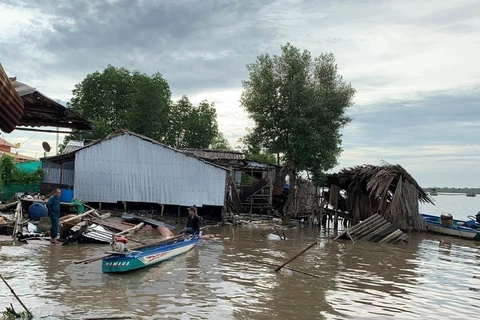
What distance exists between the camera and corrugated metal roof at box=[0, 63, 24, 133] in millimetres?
3764

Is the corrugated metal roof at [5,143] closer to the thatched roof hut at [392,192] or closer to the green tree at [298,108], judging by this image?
the green tree at [298,108]

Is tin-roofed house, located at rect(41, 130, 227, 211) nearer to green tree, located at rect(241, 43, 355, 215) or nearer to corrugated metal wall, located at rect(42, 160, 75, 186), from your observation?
corrugated metal wall, located at rect(42, 160, 75, 186)

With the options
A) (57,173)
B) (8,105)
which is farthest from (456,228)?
(8,105)

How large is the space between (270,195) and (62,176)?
44.6ft

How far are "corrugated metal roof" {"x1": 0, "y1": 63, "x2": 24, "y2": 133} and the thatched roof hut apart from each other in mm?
21817

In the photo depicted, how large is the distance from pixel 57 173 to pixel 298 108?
1599 centimetres

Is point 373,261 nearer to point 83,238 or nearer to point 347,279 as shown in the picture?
point 347,279

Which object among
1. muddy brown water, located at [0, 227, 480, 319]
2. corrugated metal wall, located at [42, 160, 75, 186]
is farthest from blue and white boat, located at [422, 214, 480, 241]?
corrugated metal wall, located at [42, 160, 75, 186]

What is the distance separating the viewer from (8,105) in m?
3.94

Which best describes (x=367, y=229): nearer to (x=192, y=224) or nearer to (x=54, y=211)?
(x=192, y=224)

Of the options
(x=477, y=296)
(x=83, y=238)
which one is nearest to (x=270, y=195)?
(x=83, y=238)

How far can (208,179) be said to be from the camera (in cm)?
2569

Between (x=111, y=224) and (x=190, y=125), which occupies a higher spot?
(x=190, y=125)

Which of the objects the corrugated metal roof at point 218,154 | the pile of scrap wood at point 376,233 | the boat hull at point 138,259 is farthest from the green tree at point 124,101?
the boat hull at point 138,259
